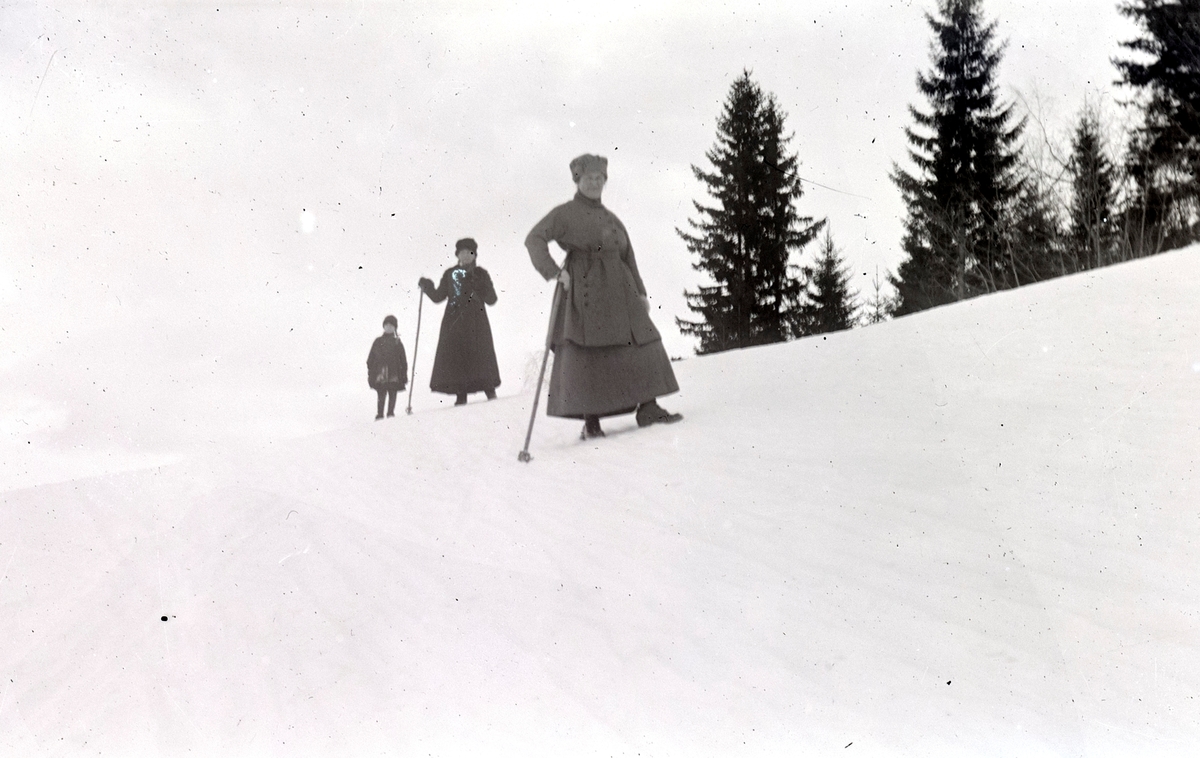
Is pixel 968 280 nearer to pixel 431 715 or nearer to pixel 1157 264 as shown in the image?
pixel 1157 264

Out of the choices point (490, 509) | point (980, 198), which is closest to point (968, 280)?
point (980, 198)

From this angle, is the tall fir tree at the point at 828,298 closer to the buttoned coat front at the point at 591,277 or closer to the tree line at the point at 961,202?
the tree line at the point at 961,202

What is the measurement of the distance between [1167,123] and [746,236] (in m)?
8.40

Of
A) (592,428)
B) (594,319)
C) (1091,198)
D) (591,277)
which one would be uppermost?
(1091,198)

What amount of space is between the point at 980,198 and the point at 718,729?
19.6 m

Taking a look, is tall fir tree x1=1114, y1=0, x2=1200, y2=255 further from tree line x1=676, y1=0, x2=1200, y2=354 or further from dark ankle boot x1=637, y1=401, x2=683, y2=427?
dark ankle boot x1=637, y1=401, x2=683, y2=427

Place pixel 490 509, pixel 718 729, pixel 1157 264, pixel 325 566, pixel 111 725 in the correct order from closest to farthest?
pixel 718 729 < pixel 111 725 < pixel 325 566 < pixel 490 509 < pixel 1157 264

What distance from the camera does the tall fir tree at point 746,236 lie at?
20297 mm

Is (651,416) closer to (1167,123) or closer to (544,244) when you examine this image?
(544,244)

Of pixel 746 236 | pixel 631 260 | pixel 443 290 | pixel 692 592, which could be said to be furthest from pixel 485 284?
pixel 746 236

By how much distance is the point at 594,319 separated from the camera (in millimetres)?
5984

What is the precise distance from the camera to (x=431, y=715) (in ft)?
9.24

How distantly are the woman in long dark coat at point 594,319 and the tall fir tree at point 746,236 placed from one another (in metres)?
14.7

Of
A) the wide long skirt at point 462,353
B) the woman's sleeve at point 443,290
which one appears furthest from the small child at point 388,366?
the woman's sleeve at point 443,290
